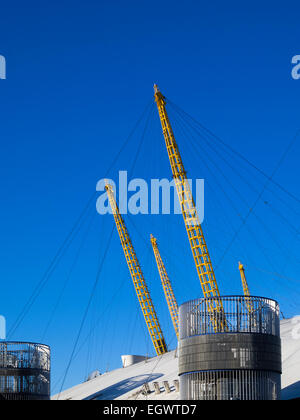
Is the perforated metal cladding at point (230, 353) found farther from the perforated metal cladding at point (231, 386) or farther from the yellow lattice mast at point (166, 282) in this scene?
the yellow lattice mast at point (166, 282)

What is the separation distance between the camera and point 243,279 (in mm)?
196375

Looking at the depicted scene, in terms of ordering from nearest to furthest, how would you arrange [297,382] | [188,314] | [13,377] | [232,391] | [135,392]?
[232,391], [188,314], [297,382], [13,377], [135,392]

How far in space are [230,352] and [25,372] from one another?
3483 centimetres

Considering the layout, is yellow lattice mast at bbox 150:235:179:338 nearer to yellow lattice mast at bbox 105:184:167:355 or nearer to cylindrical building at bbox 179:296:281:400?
yellow lattice mast at bbox 105:184:167:355

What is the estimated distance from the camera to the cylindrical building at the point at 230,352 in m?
53.9

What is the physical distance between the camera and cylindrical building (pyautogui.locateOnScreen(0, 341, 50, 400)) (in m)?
81.1

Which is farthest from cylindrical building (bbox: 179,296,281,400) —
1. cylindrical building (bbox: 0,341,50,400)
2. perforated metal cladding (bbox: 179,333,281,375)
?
cylindrical building (bbox: 0,341,50,400)

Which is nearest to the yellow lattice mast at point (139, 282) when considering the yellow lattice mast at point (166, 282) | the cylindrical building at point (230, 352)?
the yellow lattice mast at point (166, 282)

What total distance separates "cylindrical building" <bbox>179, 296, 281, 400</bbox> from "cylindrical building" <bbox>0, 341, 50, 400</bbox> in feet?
98.8

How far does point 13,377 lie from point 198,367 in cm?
3334

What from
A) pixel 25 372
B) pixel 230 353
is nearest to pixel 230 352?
pixel 230 353

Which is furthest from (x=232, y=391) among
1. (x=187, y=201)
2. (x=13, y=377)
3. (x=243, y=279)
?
(x=243, y=279)

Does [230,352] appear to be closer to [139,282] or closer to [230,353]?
[230,353]
